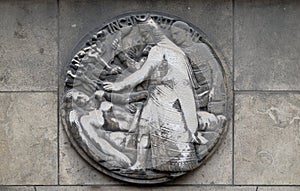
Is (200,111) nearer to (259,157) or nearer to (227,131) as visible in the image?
(227,131)

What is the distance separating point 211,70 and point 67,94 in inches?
62.1

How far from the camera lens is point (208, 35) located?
23.4 ft

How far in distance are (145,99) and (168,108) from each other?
0.27 meters

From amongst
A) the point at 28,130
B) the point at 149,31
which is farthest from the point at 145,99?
the point at 28,130

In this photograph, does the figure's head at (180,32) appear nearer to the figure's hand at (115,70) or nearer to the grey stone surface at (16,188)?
the figure's hand at (115,70)

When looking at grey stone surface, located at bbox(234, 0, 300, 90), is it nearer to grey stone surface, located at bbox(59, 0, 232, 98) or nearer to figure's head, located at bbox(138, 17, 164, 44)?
grey stone surface, located at bbox(59, 0, 232, 98)

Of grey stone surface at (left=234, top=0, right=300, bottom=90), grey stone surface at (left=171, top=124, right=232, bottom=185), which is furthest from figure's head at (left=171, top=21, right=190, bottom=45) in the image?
grey stone surface at (left=171, top=124, right=232, bottom=185)

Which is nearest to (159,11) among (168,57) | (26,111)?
(168,57)

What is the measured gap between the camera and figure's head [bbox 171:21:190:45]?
7.07 m

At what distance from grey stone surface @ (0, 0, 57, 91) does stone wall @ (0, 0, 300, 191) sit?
0.04ft

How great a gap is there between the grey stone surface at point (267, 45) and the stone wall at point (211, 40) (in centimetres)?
1

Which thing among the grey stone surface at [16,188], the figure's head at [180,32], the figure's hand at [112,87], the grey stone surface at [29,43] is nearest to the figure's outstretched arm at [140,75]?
the figure's hand at [112,87]

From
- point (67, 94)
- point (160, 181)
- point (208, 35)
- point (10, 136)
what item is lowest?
point (160, 181)

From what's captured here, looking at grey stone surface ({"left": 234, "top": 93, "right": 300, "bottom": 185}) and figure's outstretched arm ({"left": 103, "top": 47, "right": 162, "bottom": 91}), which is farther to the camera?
grey stone surface ({"left": 234, "top": 93, "right": 300, "bottom": 185})
